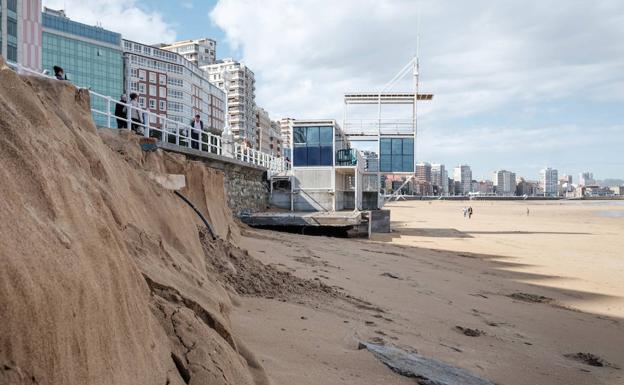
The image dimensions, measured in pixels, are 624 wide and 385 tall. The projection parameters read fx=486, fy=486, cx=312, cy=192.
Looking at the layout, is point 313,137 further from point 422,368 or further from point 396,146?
point 422,368

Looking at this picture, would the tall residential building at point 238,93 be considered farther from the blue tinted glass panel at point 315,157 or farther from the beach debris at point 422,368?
the beach debris at point 422,368

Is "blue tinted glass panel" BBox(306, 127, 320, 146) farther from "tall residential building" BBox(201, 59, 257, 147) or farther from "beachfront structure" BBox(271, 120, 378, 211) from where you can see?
"tall residential building" BBox(201, 59, 257, 147)

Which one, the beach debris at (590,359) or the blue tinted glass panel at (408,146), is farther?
the blue tinted glass panel at (408,146)

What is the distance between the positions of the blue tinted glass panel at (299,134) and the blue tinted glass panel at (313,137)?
10.5 inches

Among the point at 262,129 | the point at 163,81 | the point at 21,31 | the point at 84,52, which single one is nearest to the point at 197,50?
the point at 262,129

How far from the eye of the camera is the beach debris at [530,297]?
9156 millimetres

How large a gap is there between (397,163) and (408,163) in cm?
68

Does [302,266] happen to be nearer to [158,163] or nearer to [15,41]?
[158,163]

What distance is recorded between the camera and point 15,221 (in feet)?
6.16

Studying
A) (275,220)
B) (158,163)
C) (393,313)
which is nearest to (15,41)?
(275,220)

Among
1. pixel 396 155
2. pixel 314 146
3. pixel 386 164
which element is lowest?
pixel 386 164

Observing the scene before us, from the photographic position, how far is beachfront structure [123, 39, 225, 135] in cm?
8094

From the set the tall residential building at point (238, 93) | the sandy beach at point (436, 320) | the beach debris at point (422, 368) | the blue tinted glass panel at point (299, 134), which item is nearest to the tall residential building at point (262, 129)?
the tall residential building at point (238, 93)

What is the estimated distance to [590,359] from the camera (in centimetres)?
564
